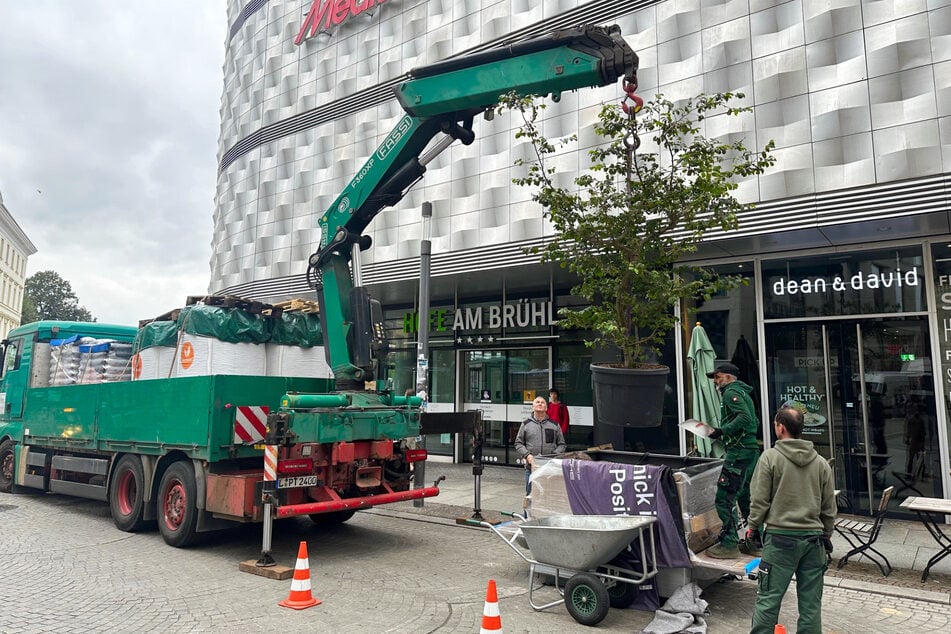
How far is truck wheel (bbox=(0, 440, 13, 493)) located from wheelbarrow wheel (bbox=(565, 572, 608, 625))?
11265 millimetres

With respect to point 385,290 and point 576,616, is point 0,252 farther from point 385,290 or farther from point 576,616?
point 576,616

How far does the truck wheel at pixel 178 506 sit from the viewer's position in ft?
23.6

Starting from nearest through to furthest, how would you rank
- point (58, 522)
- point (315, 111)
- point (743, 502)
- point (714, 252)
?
point (743, 502) → point (58, 522) → point (714, 252) → point (315, 111)

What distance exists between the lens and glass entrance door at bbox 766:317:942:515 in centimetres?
914

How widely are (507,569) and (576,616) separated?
1699 millimetres

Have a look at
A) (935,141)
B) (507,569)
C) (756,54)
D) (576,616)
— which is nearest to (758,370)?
(935,141)

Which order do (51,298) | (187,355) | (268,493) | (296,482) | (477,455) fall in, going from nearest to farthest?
(268,493), (296,482), (187,355), (477,455), (51,298)

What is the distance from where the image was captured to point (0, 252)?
228ft

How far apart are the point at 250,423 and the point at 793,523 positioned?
18.7 ft

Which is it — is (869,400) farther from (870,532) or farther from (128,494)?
(128,494)

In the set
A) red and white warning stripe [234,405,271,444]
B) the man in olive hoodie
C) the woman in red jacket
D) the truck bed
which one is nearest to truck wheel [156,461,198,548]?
the truck bed

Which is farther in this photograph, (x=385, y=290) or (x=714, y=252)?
(x=385, y=290)

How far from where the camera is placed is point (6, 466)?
38.2 feet

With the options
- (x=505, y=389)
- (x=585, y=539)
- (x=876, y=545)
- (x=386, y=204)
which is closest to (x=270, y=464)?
(x=585, y=539)
